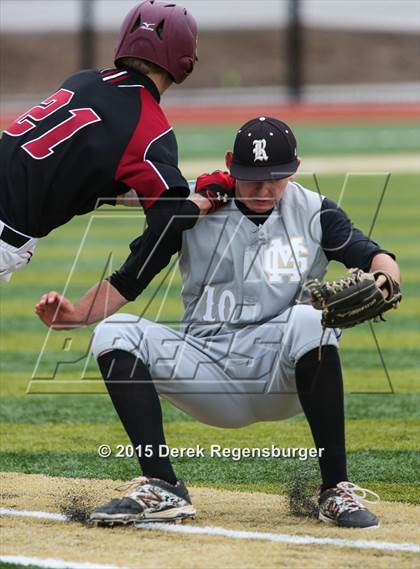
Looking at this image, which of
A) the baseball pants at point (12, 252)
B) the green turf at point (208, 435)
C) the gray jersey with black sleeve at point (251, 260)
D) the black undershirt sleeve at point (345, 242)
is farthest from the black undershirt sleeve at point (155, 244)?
the green turf at point (208, 435)

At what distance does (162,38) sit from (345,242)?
106 centimetres

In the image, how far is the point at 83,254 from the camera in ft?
41.4

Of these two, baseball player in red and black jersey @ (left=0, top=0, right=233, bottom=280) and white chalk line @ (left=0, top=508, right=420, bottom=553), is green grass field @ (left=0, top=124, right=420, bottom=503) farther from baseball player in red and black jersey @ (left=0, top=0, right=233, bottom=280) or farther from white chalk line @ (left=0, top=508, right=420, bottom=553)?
baseball player in red and black jersey @ (left=0, top=0, right=233, bottom=280)

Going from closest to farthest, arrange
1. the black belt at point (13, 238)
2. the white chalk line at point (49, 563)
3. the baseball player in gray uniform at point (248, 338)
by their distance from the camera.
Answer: the white chalk line at point (49, 563), the baseball player in gray uniform at point (248, 338), the black belt at point (13, 238)

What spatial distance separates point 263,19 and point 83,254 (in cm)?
3154

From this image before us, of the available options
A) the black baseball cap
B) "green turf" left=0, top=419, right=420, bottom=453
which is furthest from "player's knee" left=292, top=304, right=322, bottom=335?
"green turf" left=0, top=419, right=420, bottom=453

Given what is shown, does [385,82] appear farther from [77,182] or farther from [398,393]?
[77,182]

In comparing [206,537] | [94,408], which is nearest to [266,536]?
[206,537]

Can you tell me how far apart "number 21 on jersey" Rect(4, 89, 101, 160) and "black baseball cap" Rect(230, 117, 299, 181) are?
0.55 meters

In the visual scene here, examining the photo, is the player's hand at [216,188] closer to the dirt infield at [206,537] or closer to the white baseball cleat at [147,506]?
the white baseball cleat at [147,506]

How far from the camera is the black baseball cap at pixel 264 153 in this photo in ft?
15.3

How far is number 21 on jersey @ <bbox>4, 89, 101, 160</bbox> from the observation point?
4566 mm

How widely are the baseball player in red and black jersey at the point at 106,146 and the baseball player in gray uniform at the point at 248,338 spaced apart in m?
0.22


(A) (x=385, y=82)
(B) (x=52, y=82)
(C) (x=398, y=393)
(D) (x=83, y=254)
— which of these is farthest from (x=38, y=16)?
(C) (x=398, y=393)
